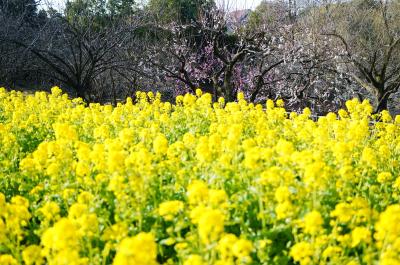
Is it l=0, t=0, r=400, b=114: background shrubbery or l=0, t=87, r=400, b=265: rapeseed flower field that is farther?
l=0, t=0, r=400, b=114: background shrubbery

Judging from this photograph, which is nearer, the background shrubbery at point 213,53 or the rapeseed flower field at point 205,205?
the rapeseed flower field at point 205,205

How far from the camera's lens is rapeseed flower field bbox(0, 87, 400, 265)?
2541 mm

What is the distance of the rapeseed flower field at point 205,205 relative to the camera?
2.54m

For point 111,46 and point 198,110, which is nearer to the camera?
point 198,110

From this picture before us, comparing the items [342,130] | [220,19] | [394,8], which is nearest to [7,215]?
[342,130]

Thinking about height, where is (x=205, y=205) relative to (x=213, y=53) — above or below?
below

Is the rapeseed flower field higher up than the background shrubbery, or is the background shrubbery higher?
the background shrubbery

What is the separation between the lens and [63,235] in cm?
235

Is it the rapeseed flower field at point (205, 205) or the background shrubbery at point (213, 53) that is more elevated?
the background shrubbery at point (213, 53)

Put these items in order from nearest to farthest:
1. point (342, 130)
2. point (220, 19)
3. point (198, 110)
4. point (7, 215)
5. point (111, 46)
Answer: point (7, 215), point (342, 130), point (198, 110), point (111, 46), point (220, 19)

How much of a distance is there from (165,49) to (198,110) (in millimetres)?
9266

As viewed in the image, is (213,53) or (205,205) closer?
(205,205)

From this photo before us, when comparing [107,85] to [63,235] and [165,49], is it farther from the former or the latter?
[63,235]

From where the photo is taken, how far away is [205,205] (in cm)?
294
